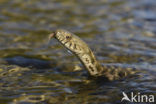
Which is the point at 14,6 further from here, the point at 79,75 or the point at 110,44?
the point at 79,75

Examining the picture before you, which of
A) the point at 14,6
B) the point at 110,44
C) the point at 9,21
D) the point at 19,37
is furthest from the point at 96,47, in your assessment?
the point at 14,6

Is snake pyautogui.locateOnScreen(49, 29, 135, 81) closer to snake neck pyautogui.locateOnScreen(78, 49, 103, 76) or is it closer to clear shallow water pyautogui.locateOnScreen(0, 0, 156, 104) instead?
snake neck pyautogui.locateOnScreen(78, 49, 103, 76)

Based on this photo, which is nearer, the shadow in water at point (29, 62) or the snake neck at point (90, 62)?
the snake neck at point (90, 62)

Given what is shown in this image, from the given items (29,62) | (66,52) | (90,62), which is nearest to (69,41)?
(90,62)

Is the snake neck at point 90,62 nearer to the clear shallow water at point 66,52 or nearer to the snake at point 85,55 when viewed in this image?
the snake at point 85,55

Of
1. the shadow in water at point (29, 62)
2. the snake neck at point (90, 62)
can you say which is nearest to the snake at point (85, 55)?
the snake neck at point (90, 62)

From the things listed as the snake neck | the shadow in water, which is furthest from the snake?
the shadow in water
